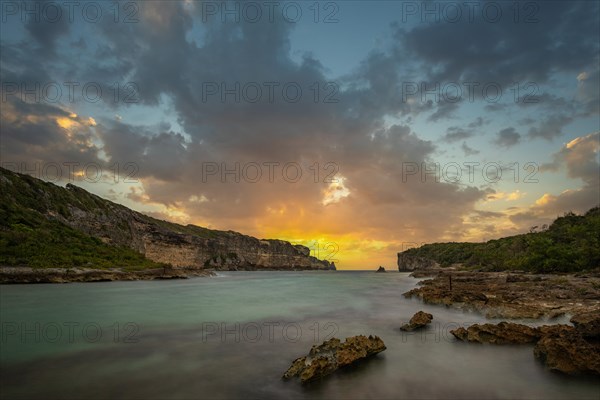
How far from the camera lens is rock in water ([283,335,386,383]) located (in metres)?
7.86

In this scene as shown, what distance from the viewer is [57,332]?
14.1 meters

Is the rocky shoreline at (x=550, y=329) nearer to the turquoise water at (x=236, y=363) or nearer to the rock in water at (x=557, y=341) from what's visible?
the rock in water at (x=557, y=341)

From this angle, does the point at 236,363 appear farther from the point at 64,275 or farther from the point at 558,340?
the point at 64,275

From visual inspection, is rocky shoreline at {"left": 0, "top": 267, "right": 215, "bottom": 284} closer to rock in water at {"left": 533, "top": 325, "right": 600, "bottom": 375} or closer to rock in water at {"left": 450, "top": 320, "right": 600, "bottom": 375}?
rock in water at {"left": 450, "top": 320, "right": 600, "bottom": 375}

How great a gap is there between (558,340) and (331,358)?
21.5ft

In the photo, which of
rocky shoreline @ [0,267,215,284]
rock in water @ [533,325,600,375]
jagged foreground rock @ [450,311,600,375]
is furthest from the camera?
rocky shoreline @ [0,267,215,284]

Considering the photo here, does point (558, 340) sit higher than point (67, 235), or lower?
lower

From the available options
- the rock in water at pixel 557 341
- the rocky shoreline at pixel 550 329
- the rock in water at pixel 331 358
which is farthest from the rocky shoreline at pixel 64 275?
the rock in water at pixel 557 341

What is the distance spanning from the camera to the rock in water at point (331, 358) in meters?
7.86

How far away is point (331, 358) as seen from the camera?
884cm

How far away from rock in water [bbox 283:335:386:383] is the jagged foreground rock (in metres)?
4.57

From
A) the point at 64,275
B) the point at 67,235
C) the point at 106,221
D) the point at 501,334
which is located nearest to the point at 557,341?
the point at 501,334

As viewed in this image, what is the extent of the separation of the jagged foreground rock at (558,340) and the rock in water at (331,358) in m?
4.57

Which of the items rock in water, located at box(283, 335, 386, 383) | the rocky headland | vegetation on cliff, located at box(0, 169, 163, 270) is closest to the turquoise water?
rock in water, located at box(283, 335, 386, 383)
